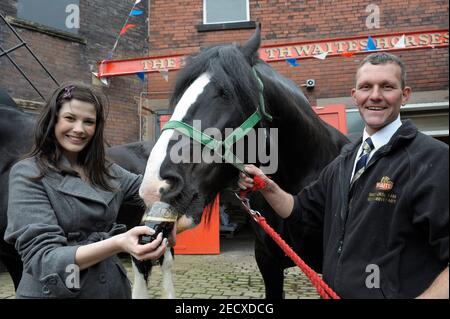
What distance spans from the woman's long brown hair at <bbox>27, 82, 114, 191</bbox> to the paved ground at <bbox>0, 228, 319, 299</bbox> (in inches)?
130

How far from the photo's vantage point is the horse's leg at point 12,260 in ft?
11.2

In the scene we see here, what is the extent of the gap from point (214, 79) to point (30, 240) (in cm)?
114

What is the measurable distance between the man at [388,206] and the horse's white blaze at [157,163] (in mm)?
792

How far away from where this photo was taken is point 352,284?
4.95ft

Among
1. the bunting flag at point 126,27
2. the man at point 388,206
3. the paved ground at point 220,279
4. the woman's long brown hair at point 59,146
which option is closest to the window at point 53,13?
the bunting flag at point 126,27

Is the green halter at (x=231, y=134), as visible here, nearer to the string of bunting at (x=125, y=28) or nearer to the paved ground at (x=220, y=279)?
the paved ground at (x=220, y=279)

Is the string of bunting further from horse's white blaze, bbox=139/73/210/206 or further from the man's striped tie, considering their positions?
the man's striped tie

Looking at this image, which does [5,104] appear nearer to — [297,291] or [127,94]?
[127,94]

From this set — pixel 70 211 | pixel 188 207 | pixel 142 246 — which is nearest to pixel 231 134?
pixel 188 207

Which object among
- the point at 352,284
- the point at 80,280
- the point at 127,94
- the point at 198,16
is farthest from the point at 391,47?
the point at 80,280

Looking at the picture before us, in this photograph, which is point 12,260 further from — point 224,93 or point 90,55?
point 90,55

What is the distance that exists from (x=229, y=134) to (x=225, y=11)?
6328 millimetres

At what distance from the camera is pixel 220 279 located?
227 inches

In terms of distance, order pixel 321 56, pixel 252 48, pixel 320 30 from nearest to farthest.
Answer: pixel 252 48
pixel 321 56
pixel 320 30
